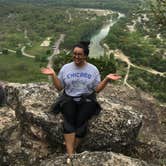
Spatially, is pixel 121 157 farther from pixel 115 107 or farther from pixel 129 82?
pixel 129 82

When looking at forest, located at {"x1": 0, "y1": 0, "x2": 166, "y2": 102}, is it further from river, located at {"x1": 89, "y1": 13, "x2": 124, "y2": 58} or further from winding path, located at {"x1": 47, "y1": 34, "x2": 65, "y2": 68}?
river, located at {"x1": 89, "y1": 13, "x2": 124, "y2": 58}

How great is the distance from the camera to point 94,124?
31.3ft

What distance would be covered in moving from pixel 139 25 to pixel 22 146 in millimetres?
136457

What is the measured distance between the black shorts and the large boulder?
25 centimetres

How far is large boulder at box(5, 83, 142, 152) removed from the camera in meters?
9.42

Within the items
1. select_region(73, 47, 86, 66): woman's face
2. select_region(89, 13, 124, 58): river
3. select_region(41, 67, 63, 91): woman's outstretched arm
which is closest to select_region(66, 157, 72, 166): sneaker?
select_region(41, 67, 63, 91): woman's outstretched arm

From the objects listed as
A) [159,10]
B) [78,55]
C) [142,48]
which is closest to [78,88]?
[78,55]

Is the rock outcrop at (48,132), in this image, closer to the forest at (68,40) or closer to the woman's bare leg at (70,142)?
the woman's bare leg at (70,142)

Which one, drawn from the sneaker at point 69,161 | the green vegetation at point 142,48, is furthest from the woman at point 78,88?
the green vegetation at point 142,48

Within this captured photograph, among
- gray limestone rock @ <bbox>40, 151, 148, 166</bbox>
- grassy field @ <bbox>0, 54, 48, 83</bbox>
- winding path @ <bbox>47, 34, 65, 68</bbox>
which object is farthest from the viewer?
winding path @ <bbox>47, 34, 65, 68</bbox>

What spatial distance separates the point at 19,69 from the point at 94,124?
7902 cm

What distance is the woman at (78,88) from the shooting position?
9266 millimetres

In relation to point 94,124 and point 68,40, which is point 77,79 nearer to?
point 94,124

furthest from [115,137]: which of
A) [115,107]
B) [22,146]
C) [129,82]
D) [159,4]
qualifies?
[129,82]
